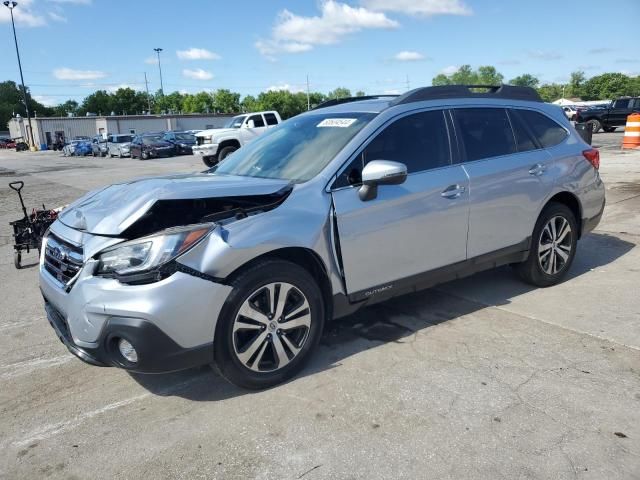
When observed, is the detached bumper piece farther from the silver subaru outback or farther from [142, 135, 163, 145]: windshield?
[142, 135, 163, 145]: windshield

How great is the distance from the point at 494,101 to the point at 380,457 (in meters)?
3.30

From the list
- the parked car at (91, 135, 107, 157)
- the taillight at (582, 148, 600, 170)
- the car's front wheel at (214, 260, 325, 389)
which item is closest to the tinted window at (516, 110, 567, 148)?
the taillight at (582, 148, 600, 170)

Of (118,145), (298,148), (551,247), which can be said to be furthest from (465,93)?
(118,145)

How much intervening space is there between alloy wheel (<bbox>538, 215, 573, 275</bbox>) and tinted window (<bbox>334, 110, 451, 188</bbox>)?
1.44 m

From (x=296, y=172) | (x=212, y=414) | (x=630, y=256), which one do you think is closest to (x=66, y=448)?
(x=212, y=414)

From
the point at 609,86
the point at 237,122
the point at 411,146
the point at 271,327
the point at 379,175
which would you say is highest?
the point at 609,86

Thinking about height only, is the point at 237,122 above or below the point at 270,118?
below

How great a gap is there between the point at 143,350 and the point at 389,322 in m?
2.09

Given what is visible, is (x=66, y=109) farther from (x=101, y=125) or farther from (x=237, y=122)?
(x=237, y=122)

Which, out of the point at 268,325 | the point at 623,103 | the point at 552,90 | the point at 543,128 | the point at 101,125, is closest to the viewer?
the point at 268,325

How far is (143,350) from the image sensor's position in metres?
2.85

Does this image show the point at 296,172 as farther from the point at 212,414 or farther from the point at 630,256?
the point at 630,256

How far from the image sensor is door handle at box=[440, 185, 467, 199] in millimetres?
3988

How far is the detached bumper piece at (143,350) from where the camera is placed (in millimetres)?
2820
